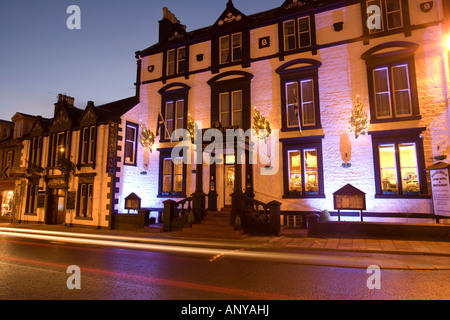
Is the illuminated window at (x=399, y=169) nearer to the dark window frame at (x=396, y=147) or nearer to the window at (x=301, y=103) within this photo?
the dark window frame at (x=396, y=147)

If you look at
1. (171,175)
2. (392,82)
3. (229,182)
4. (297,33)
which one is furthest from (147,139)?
(392,82)

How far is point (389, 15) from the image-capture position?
1373 centimetres

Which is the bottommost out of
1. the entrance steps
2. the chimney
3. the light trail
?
the light trail

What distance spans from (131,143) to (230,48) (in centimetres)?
925

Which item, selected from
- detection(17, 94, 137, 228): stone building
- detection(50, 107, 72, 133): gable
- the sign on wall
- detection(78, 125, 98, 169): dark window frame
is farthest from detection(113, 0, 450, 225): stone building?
detection(50, 107, 72, 133): gable

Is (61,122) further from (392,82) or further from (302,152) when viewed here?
(392,82)

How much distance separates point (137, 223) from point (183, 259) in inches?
330

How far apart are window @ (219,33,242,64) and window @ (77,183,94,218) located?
12298 mm

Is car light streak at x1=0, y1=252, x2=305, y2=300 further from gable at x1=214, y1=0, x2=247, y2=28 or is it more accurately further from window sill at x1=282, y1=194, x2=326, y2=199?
Answer: gable at x1=214, y1=0, x2=247, y2=28

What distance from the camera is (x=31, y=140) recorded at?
22359mm

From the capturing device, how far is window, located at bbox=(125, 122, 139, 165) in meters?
17.8

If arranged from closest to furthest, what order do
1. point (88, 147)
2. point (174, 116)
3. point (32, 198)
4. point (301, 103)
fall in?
point (301, 103)
point (174, 116)
point (88, 147)
point (32, 198)
